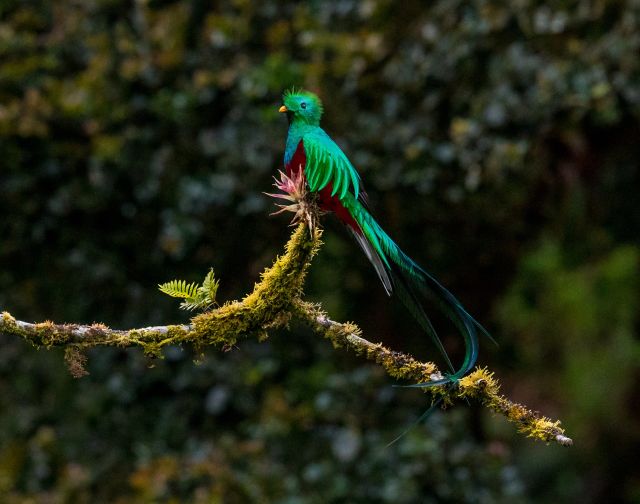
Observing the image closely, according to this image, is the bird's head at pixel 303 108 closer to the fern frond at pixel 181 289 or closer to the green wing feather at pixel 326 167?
the green wing feather at pixel 326 167

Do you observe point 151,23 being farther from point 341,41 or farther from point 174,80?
point 341,41

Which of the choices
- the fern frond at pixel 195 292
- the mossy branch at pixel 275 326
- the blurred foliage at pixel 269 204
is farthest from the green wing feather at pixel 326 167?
the blurred foliage at pixel 269 204

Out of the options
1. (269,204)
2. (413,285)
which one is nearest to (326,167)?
(413,285)

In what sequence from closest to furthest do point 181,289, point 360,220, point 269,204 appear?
point 181,289, point 360,220, point 269,204

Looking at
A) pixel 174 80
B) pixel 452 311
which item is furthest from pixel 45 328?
pixel 174 80

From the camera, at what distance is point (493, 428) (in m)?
5.05

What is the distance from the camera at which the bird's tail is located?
209cm

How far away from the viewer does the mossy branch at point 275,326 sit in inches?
79.8

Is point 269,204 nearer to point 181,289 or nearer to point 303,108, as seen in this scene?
point 303,108

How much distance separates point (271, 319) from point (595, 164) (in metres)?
2.70

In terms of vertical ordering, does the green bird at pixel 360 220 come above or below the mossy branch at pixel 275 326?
above

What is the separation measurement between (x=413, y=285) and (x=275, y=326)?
34 centimetres

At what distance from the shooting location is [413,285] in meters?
2.27

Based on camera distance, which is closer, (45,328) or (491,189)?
(45,328)
